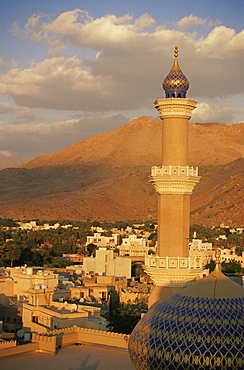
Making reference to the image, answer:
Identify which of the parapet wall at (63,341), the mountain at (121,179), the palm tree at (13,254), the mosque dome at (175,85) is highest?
→ the mountain at (121,179)

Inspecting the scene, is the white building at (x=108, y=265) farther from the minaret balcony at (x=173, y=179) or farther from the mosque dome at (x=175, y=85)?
the mosque dome at (x=175, y=85)

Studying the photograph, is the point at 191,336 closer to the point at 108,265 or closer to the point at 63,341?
the point at 63,341

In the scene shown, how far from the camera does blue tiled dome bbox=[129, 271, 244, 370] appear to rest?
9.14 metres

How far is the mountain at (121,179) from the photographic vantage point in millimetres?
103375

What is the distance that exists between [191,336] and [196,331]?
10cm

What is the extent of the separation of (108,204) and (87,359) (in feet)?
317

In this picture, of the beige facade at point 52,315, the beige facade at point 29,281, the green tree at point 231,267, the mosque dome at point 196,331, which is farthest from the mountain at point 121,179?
the mosque dome at point 196,331

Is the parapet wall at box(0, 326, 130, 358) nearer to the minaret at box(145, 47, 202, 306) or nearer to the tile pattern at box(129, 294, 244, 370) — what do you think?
the minaret at box(145, 47, 202, 306)

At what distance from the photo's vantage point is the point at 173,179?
48.0 ft

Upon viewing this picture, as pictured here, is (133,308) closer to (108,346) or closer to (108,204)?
(108,346)

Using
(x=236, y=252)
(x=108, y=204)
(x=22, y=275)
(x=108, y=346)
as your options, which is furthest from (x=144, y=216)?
(x=108, y=346)

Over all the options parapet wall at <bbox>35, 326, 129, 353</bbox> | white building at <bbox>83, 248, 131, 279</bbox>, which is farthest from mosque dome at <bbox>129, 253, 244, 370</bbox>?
white building at <bbox>83, 248, 131, 279</bbox>

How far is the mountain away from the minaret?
7276 cm

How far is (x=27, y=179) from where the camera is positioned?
137000mm
